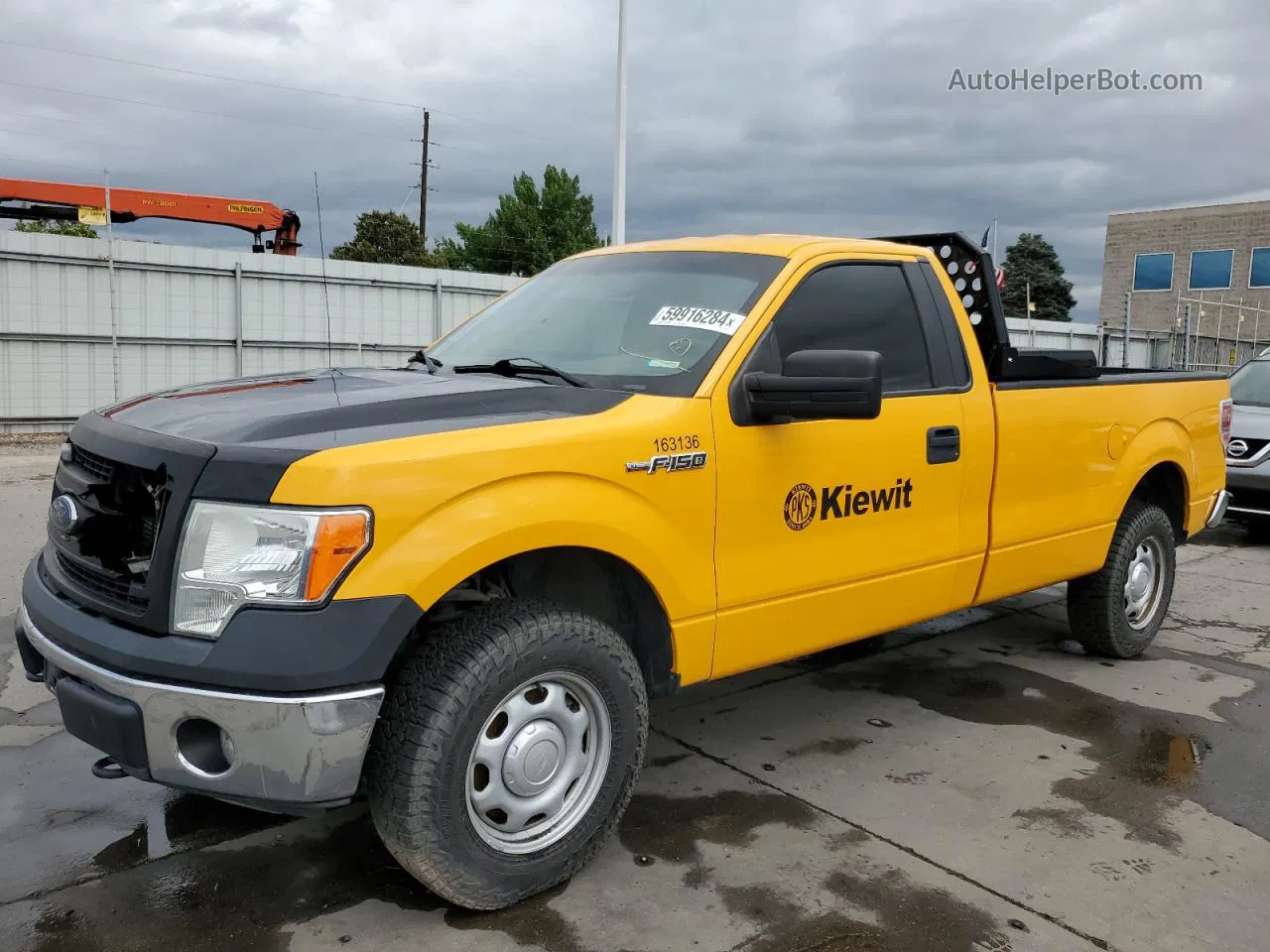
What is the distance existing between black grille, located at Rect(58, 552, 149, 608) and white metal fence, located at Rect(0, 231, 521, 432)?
39.4 feet

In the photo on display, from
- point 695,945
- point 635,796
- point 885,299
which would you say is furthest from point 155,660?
point 885,299

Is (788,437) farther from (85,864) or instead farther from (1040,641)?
(1040,641)

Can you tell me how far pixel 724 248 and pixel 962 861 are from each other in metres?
2.20

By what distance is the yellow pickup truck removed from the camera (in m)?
2.45

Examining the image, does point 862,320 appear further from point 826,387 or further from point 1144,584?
point 1144,584

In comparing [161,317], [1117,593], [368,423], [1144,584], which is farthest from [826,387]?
[161,317]

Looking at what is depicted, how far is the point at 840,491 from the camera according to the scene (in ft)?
11.8

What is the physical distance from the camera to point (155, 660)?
2.45 metres

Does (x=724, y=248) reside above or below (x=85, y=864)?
above

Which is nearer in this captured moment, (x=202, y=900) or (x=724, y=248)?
(x=202, y=900)

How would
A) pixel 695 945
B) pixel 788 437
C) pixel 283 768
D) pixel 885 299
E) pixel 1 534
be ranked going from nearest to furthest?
pixel 283 768 < pixel 695 945 < pixel 788 437 < pixel 885 299 < pixel 1 534

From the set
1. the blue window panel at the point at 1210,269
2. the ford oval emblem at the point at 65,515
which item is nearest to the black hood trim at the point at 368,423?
the ford oval emblem at the point at 65,515

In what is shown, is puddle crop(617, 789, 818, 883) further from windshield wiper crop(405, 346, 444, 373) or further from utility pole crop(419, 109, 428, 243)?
utility pole crop(419, 109, 428, 243)

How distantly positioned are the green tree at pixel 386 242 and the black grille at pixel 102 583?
126 feet
